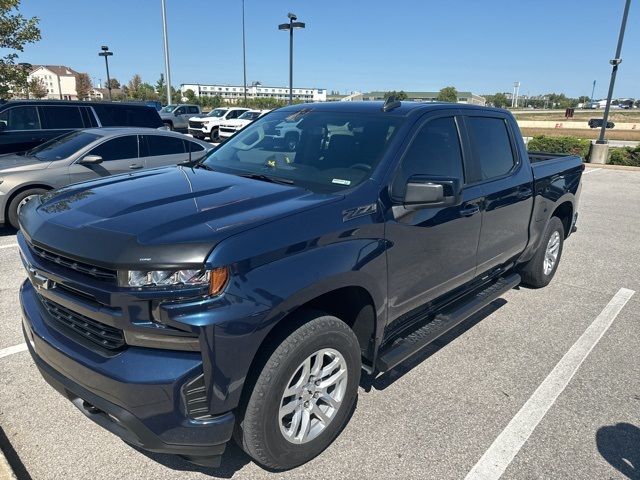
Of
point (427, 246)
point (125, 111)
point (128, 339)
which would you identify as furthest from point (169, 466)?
point (125, 111)

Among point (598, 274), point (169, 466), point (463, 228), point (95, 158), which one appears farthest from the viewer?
point (95, 158)

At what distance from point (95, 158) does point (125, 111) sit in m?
3.86

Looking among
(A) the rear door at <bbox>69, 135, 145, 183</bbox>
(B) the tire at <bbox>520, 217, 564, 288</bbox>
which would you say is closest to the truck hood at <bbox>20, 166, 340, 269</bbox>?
(B) the tire at <bbox>520, 217, 564, 288</bbox>

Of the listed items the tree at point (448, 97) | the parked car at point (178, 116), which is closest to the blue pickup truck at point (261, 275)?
the tree at point (448, 97)

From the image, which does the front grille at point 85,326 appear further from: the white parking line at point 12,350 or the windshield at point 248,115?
the windshield at point 248,115

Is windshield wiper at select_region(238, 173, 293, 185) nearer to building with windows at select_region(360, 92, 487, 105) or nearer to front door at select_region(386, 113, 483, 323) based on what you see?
front door at select_region(386, 113, 483, 323)

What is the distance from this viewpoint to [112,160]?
294 inches

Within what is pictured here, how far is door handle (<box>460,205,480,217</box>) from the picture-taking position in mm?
3432

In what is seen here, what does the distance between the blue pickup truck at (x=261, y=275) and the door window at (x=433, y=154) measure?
0.05 feet

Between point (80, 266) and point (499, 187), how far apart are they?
317 cm

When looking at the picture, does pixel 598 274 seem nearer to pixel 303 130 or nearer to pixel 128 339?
pixel 303 130

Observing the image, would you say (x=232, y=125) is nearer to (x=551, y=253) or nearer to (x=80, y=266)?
(x=551, y=253)

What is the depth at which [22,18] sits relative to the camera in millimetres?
13656

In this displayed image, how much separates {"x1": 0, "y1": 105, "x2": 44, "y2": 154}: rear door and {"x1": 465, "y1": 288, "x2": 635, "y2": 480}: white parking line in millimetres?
9677
